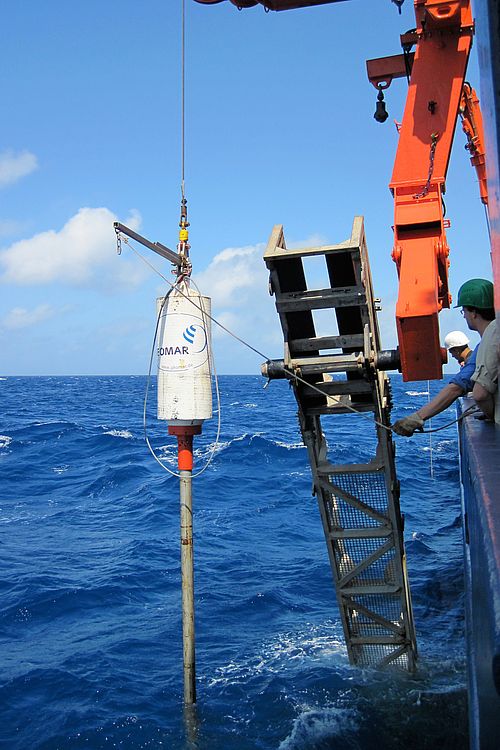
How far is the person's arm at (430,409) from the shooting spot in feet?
20.7

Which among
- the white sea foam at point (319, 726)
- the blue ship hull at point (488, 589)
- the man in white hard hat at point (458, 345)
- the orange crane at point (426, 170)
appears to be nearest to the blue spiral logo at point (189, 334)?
the orange crane at point (426, 170)

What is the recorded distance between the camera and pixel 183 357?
774cm

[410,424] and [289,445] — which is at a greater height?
[410,424]

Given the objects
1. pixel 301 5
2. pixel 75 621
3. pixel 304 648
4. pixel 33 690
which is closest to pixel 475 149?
pixel 301 5

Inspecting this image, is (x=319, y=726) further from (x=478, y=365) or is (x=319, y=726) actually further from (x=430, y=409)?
(x=478, y=365)

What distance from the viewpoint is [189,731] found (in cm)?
812

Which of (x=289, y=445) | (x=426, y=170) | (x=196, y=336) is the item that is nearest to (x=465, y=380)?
(x=426, y=170)

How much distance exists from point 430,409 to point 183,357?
2.82m

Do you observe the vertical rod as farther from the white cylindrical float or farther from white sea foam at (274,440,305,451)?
white sea foam at (274,440,305,451)

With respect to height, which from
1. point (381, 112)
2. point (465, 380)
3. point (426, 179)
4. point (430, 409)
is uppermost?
point (381, 112)

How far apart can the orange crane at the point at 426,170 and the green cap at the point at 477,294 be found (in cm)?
43

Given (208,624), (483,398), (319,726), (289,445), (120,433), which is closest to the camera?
(483,398)

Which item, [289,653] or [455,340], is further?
[455,340]

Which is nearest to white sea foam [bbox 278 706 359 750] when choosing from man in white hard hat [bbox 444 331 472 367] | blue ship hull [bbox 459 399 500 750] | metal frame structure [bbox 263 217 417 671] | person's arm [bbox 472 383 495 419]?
metal frame structure [bbox 263 217 417 671]
